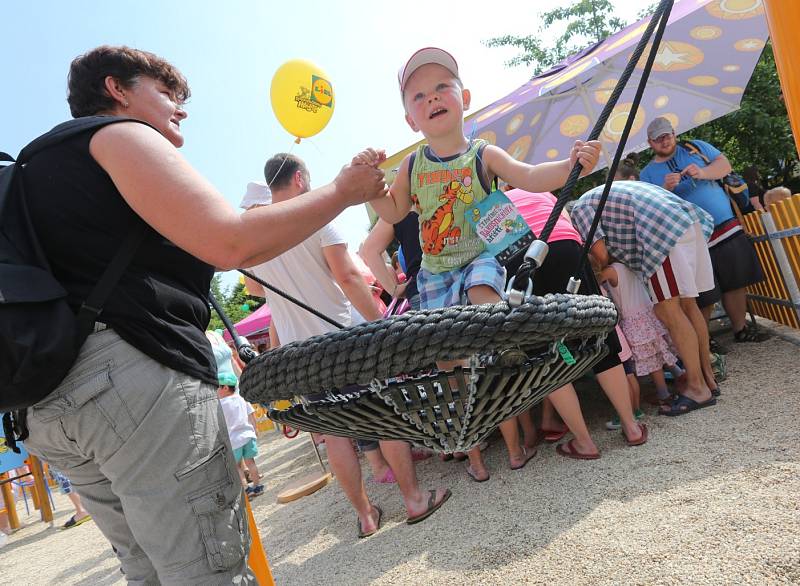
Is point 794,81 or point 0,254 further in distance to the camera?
point 0,254

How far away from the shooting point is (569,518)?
2469 mm

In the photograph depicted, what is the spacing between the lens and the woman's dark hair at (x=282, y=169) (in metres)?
3.09

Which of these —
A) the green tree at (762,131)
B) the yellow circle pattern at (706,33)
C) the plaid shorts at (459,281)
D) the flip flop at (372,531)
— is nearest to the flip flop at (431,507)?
the flip flop at (372,531)

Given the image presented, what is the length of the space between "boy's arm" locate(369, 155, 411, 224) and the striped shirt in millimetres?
1752

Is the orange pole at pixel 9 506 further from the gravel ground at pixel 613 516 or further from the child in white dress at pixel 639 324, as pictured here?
the child in white dress at pixel 639 324

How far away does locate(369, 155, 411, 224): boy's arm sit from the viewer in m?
1.97

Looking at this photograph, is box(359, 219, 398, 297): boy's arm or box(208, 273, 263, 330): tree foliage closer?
box(359, 219, 398, 297): boy's arm

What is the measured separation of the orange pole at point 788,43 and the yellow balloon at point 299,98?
112 inches

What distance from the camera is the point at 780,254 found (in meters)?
4.55

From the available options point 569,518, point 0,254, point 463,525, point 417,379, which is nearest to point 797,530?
point 569,518

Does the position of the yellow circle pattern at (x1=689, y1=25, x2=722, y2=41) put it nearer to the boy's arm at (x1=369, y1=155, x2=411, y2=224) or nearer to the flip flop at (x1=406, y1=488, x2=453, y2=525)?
the boy's arm at (x1=369, y1=155, x2=411, y2=224)

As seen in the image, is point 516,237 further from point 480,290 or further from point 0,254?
point 0,254

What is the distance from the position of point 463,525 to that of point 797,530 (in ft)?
4.64

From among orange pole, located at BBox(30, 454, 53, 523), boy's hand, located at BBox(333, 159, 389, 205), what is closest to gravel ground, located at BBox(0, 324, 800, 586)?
boy's hand, located at BBox(333, 159, 389, 205)
